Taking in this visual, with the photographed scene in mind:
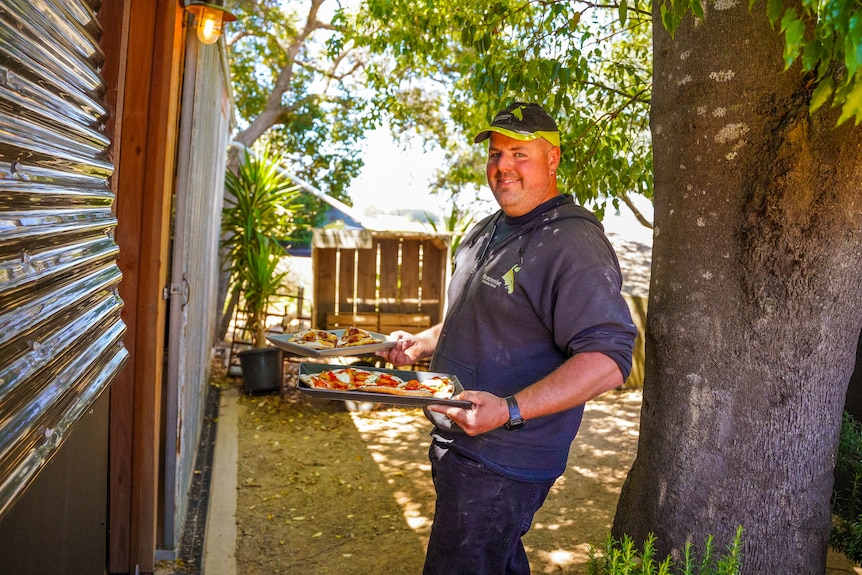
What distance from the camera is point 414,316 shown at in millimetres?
10031

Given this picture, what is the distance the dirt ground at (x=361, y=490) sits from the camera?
487 centimetres

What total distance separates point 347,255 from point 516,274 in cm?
734

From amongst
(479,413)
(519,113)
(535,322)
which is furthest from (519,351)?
(519,113)

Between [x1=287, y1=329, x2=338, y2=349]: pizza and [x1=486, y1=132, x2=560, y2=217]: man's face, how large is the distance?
3.81ft

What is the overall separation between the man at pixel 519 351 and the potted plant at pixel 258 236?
19.9 feet

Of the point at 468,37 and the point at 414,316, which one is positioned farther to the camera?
the point at 414,316

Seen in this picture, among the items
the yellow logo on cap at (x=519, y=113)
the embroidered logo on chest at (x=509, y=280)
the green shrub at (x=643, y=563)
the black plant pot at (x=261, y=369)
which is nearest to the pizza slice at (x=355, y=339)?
the embroidered logo on chest at (x=509, y=280)

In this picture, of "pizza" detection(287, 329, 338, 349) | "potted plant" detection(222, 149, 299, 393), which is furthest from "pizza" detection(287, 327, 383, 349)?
"potted plant" detection(222, 149, 299, 393)

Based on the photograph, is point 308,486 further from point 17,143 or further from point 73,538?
point 17,143

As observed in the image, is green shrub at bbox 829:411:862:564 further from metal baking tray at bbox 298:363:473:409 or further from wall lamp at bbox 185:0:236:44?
wall lamp at bbox 185:0:236:44

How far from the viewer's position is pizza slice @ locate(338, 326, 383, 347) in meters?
3.95

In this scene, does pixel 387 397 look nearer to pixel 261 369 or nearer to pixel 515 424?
pixel 515 424

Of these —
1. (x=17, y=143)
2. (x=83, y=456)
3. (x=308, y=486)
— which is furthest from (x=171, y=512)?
(x=17, y=143)

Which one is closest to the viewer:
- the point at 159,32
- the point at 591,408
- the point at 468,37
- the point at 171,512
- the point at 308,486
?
the point at 159,32
